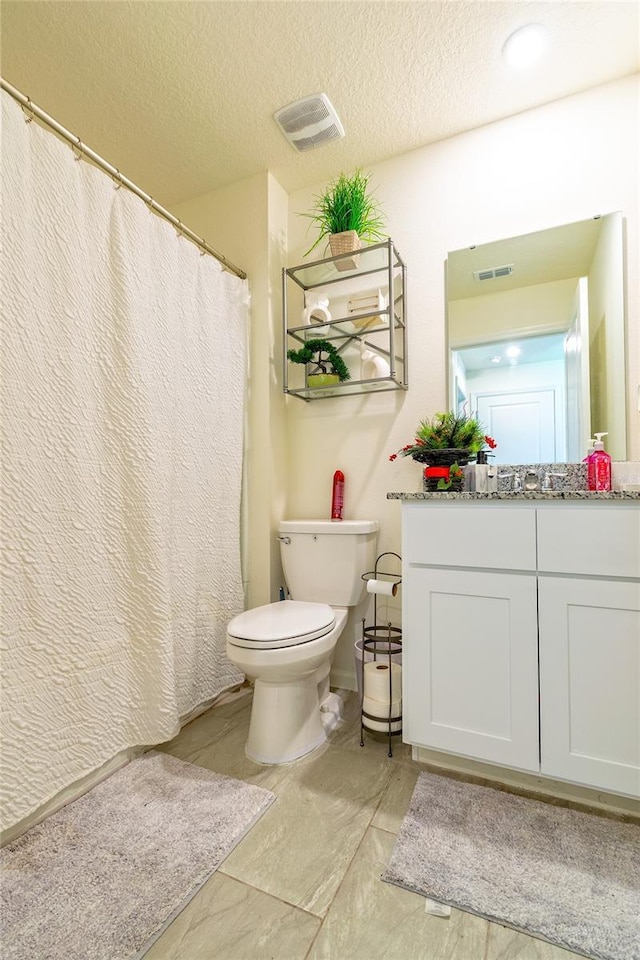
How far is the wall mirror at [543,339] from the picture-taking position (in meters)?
1.56

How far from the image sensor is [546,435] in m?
1.63

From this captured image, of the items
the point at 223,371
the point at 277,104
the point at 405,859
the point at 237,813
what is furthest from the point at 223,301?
the point at 405,859

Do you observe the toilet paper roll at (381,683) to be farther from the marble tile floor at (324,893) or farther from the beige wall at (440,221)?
the beige wall at (440,221)

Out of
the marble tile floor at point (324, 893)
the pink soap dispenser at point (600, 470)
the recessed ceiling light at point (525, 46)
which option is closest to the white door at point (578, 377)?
the pink soap dispenser at point (600, 470)

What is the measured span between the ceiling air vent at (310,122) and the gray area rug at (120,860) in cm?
237

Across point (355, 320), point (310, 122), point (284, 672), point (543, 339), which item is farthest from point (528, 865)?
point (310, 122)

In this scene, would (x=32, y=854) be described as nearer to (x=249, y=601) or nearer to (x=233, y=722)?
(x=233, y=722)

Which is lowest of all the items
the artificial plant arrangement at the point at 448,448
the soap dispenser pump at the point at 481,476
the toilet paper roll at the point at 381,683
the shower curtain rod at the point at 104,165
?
the toilet paper roll at the point at 381,683

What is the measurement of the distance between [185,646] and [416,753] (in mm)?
876

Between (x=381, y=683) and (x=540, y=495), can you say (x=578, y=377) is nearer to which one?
(x=540, y=495)

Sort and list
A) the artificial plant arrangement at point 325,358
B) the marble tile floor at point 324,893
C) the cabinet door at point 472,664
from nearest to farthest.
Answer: the marble tile floor at point 324,893, the cabinet door at point 472,664, the artificial plant arrangement at point 325,358

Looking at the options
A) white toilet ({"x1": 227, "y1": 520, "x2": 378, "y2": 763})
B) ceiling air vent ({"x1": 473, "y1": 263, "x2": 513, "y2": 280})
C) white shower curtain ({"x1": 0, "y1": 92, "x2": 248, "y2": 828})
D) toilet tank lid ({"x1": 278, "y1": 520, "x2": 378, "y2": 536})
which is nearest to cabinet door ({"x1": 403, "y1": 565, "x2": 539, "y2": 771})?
white toilet ({"x1": 227, "y1": 520, "x2": 378, "y2": 763})

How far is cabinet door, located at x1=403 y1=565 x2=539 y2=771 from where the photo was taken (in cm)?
119

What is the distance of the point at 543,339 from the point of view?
64.9 inches
